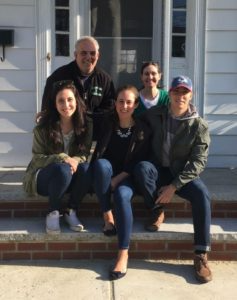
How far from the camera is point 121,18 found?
513 cm

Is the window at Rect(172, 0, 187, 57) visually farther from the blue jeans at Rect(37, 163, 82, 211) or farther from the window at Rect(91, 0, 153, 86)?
the blue jeans at Rect(37, 163, 82, 211)

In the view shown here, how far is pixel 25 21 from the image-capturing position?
4836 mm

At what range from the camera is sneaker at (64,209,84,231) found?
11.6ft

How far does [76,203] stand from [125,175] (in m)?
0.39

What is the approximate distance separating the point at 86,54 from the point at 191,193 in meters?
1.31

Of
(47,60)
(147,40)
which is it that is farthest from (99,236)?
(147,40)

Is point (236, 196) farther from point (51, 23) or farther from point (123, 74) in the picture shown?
point (51, 23)

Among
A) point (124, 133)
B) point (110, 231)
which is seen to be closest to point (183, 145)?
point (124, 133)

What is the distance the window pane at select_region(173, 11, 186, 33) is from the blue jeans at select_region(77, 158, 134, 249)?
2.13 metres

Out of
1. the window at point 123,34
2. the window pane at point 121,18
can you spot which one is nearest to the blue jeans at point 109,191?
the window at point 123,34

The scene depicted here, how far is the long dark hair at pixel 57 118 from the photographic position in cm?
354

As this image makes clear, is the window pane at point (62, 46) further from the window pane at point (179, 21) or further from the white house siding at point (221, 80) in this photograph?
the white house siding at point (221, 80)

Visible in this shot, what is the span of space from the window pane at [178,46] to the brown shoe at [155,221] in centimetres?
202

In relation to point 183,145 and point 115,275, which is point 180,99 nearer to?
point 183,145
